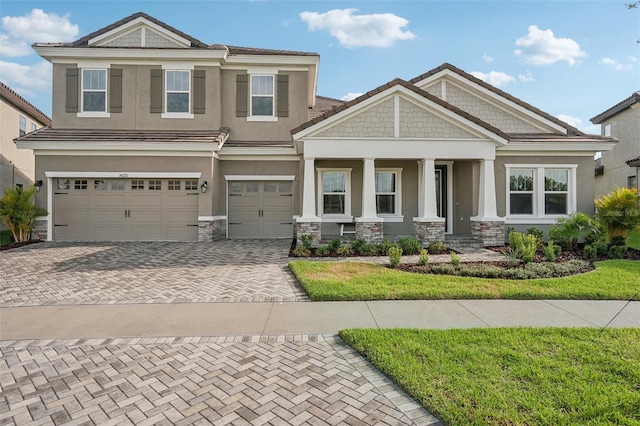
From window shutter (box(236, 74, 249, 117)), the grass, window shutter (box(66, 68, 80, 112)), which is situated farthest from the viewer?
window shutter (box(236, 74, 249, 117))

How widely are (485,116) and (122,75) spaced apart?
1520 cm

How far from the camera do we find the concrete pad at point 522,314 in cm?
531

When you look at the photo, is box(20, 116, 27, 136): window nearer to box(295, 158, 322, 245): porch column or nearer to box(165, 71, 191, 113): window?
box(165, 71, 191, 113): window

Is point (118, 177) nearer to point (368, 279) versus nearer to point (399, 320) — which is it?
point (368, 279)

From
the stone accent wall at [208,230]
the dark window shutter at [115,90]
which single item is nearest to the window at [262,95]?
the stone accent wall at [208,230]

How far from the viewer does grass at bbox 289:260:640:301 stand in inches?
264

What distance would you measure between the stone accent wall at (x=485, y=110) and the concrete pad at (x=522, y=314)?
1040 cm

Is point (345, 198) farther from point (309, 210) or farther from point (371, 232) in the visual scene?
point (371, 232)

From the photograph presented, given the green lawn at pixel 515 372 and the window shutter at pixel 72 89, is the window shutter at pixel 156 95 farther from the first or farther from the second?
the green lawn at pixel 515 372

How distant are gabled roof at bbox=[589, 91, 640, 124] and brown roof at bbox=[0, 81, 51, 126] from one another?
32.8 metres

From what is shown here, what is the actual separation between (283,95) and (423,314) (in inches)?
500

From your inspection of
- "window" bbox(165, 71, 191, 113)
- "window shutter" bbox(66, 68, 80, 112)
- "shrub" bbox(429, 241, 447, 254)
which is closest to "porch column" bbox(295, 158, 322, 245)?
"shrub" bbox(429, 241, 447, 254)

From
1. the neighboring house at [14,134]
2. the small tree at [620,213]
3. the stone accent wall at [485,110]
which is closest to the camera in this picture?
Result: the small tree at [620,213]

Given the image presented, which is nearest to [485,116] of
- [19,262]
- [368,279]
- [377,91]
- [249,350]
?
[377,91]
